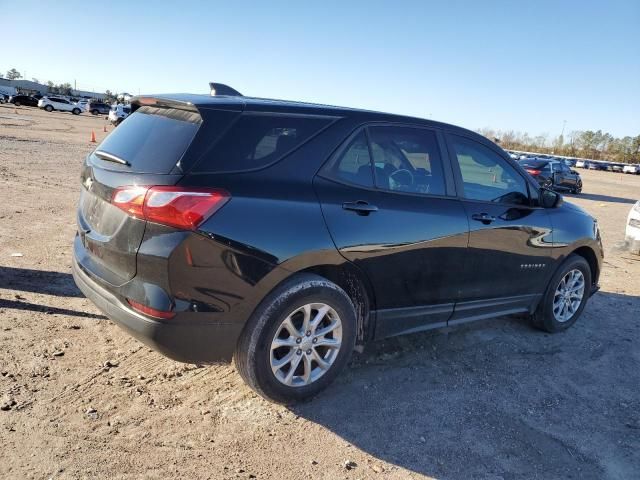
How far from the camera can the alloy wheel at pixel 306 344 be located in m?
3.20

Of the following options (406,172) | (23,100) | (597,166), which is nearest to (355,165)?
(406,172)

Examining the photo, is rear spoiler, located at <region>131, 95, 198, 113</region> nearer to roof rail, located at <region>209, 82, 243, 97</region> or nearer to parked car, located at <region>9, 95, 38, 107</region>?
roof rail, located at <region>209, 82, 243, 97</region>

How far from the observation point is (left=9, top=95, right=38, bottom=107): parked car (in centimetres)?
6103

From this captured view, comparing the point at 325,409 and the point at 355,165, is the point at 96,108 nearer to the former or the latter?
the point at 355,165

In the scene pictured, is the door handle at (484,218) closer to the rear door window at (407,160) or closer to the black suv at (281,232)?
the black suv at (281,232)

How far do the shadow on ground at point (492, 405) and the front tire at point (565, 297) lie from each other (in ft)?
0.53

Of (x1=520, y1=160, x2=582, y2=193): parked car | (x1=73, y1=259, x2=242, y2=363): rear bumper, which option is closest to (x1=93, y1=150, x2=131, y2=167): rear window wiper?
(x1=73, y1=259, x2=242, y2=363): rear bumper

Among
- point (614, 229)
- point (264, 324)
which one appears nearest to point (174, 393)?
point (264, 324)

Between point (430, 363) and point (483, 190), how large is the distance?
1.47 metres

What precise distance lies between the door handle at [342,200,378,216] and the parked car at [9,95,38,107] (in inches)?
2732

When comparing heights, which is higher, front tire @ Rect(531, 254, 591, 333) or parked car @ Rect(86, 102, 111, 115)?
parked car @ Rect(86, 102, 111, 115)

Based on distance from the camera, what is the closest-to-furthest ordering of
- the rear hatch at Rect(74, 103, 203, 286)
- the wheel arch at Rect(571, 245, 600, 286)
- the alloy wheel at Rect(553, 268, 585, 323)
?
the rear hatch at Rect(74, 103, 203, 286) < the alloy wheel at Rect(553, 268, 585, 323) < the wheel arch at Rect(571, 245, 600, 286)

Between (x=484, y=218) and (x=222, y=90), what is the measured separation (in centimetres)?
225

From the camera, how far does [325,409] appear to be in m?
3.37
